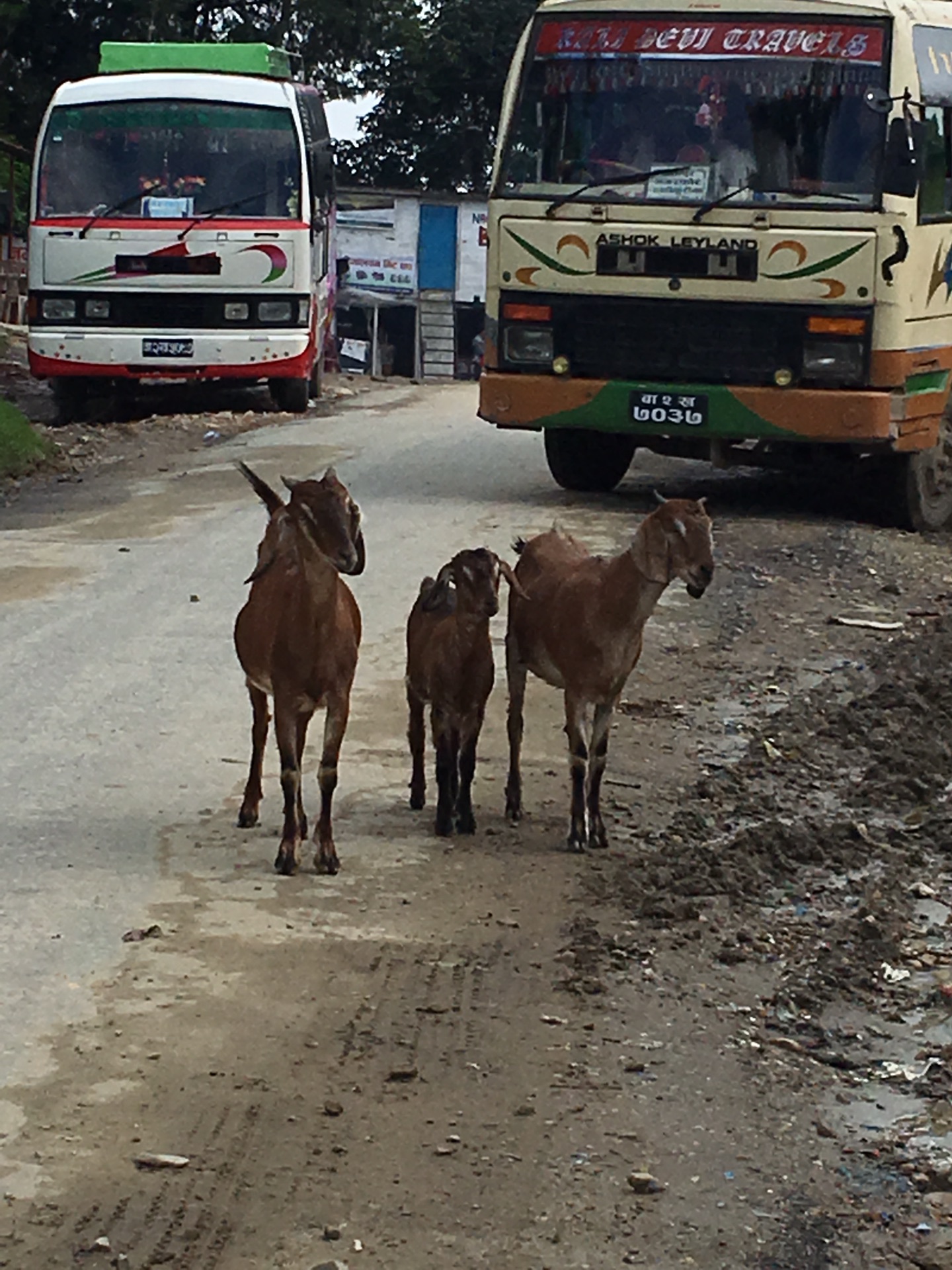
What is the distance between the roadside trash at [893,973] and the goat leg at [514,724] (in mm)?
1521

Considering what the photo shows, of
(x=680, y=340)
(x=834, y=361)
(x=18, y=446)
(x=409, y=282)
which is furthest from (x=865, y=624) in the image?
(x=409, y=282)

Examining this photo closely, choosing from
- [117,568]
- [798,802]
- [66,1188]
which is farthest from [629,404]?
[66,1188]

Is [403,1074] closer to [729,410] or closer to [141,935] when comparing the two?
[141,935]

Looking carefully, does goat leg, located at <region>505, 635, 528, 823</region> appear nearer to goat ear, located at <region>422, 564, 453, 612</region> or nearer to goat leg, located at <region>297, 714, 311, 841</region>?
goat ear, located at <region>422, 564, 453, 612</region>

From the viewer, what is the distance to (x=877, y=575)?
503 inches

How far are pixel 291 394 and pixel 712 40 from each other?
7906 millimetres

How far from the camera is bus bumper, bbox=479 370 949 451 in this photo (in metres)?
13.2

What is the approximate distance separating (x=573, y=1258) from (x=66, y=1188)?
3.22 ft

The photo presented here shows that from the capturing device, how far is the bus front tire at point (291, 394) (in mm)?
20406

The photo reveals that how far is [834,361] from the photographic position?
13.2 m

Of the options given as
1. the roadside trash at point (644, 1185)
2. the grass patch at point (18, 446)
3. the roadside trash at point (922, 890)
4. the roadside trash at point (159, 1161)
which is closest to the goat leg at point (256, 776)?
the roadside trash at point (922, 890)

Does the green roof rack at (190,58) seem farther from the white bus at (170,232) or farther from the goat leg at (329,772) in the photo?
the goat leg at (329,772)

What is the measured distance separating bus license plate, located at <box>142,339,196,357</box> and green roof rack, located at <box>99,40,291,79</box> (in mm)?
3011

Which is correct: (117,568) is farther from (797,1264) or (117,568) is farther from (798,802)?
(797,1264)
